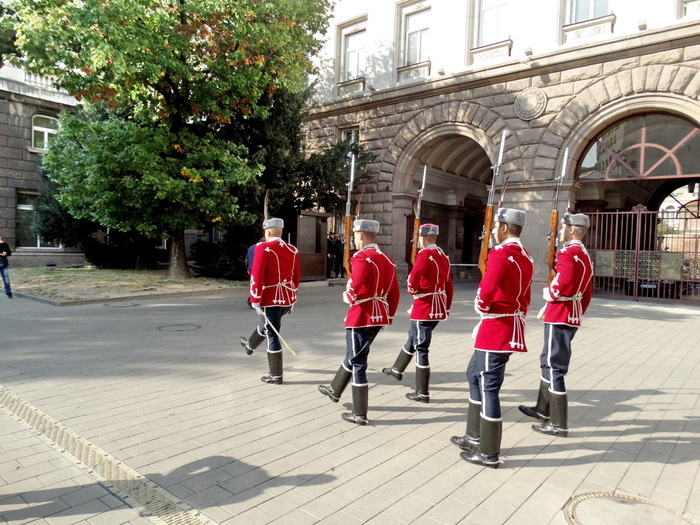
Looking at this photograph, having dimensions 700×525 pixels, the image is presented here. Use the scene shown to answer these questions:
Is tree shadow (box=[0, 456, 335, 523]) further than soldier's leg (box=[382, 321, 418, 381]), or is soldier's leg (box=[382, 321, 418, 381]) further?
soldier's leg (box=[382, 321, 418, 381])

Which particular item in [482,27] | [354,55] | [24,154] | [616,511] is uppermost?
[354,55]

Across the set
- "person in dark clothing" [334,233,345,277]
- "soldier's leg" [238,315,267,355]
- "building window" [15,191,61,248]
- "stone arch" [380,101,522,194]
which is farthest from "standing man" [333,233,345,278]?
"soldier's leg" [238,315,267,355]

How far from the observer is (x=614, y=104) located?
14961 millimetres

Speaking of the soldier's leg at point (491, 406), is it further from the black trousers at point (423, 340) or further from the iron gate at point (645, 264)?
the iron gate at point (645, 264)

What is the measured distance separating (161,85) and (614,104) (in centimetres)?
1355

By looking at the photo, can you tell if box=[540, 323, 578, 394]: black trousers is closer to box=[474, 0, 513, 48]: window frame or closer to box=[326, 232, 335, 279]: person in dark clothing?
A: box=[474, 0, 513, 48]: window frame

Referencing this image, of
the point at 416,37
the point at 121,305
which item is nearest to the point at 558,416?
the point at 121,305

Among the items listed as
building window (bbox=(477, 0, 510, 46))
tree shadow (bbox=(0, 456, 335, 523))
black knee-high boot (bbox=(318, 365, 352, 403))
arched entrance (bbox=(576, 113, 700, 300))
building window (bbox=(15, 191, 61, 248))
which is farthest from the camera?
building window (bbox=(15, 191, 61, 248))

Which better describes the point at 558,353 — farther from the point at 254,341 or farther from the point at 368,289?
the point at 254,341

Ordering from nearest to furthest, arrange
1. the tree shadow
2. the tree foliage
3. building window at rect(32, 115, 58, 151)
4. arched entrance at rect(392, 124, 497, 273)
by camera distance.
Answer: the tree shadow
the tree foliage
arched entrance at rect(392, 124, 497, 273)
building window at rect(32, 115, 58, 151)

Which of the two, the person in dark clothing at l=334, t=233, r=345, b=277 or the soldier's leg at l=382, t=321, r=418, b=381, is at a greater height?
the person in dark clothing at l=334, t=233, r=345, b=277

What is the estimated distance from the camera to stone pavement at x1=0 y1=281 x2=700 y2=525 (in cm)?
319

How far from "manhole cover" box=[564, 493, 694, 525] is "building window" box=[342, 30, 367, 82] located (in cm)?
2016

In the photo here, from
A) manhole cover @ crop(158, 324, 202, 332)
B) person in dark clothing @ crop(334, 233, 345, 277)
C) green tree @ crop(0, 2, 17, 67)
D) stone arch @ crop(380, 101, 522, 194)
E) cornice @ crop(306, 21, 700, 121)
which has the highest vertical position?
green tree @ crop(0, 2, 17, 67)
